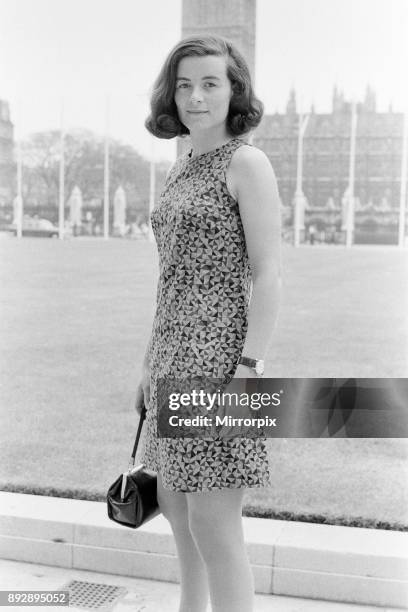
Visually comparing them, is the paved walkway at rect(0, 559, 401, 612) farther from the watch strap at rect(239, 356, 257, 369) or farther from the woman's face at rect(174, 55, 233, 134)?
the woman's face at rect(174, 55, 233, 134)

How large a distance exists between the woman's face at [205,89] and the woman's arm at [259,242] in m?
0.11

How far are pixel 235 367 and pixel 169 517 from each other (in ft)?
1.13

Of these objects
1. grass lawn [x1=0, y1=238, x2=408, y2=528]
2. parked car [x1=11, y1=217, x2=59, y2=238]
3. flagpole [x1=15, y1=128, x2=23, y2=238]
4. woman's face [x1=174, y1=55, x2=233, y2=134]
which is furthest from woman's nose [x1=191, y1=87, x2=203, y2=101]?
parked car [x1=11, y1=217, x2=59, y2=238]

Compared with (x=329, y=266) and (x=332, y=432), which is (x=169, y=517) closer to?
(x=332, y=432)

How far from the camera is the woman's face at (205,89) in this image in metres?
1.28

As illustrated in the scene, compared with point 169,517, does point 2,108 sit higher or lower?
higher

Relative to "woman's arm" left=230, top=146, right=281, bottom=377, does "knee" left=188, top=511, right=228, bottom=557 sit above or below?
below

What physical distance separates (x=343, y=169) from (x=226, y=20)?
17699 mm

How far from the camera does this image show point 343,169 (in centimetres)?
2023

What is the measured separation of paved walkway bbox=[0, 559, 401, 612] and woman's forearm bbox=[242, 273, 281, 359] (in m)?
0.88

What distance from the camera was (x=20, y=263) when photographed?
37.9 ft

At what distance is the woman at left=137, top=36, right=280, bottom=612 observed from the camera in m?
1.22

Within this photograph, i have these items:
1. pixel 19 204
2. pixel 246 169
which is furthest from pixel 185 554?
pixel 19 204

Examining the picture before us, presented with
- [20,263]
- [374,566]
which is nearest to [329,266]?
[20,263]
